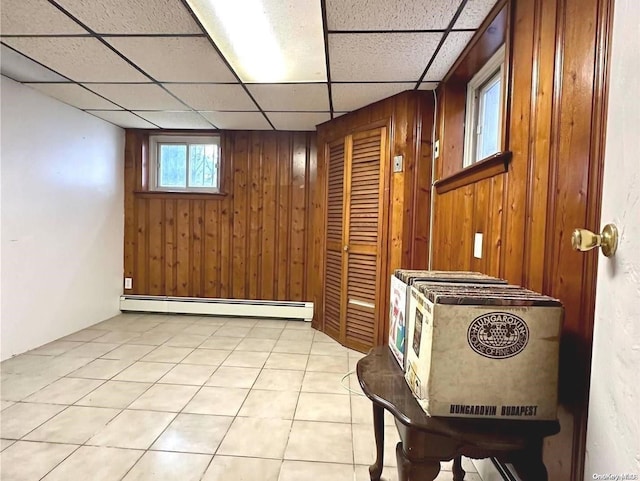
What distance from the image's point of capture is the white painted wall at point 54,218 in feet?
8.37

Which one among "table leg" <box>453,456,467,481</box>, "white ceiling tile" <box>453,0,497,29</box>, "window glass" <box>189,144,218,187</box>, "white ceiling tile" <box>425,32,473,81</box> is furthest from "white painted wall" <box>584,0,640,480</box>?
"window glass" <box>189,144,218,187</box>

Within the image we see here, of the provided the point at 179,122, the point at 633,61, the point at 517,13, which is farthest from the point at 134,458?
the point at 179,122

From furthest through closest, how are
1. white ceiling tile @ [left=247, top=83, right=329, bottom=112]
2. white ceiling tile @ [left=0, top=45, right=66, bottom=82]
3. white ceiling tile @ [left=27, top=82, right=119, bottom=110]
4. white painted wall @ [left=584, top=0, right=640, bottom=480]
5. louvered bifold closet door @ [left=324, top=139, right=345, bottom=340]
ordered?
louvered bifold closet door @ [left=324, top=139, right=345, bottom=340] → white ceiling tile @ [left=27, top=82, right=119, bottom=110] → white ceiling tile @ [left=247, top=83, right=329, bottom=112] → white ceiling tile @ [left=0, top=45, right=66, bottom=82] → white painted wall @ [left=584, top=0, right=640, bottom=480]

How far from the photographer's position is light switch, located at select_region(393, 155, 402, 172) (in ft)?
8.59

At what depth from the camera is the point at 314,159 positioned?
382 cm

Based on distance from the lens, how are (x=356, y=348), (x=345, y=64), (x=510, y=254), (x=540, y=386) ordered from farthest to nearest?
(x=356, y=348) → (x=345, y=64) → (x=510, y=254) → (x=540, y=386)

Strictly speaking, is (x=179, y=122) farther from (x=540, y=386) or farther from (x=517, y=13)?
(x=540, y=386)

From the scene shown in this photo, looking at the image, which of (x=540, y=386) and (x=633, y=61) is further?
(x=540, y=386)

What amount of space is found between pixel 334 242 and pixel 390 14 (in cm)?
195

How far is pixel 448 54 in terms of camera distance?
1.97 metres

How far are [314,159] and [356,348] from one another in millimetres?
2077

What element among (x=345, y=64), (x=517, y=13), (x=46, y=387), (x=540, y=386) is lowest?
(x=46, y=387)

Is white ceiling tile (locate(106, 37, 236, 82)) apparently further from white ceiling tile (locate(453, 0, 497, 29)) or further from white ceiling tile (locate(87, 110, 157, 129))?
white ceiling tile (locate(453, 0, 497, 29))

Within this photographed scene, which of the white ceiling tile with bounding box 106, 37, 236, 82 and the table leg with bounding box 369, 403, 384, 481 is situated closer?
the table leg with bounding box 369, 403, 384, 481
